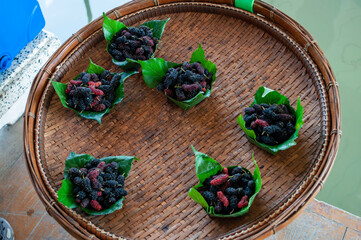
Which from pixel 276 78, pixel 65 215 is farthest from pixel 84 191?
pixel 276 78

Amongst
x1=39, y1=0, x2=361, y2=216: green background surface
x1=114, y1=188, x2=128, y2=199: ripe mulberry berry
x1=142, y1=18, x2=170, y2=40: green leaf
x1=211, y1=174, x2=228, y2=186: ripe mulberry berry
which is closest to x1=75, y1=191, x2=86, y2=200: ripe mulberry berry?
x1=114, y1=188, x2=128, y2=199: ripe mulberry berry

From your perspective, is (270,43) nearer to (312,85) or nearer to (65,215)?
(312,85)

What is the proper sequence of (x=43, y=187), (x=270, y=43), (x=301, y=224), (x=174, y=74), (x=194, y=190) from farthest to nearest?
1. (x=301, y=224)
2. (x=270, y=43)
3. (x=174, y=74)
4. (x=43, y=187)
5. (x=194, y=190)

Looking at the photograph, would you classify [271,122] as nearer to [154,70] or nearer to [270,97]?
[270,97]

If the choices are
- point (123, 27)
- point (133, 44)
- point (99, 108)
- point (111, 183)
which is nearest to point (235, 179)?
point (111, 183)

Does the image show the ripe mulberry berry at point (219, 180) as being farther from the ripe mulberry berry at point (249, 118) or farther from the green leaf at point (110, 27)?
the green leaf at point (110, 27)

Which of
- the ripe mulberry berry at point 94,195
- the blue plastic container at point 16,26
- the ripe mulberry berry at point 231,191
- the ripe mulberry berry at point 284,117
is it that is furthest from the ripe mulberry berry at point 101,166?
the blue plastic container at point 16,26

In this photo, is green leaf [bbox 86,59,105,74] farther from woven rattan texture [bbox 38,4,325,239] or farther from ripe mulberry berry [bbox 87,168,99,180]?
ripe mulberry berry [bbox 87,168,99,180]
